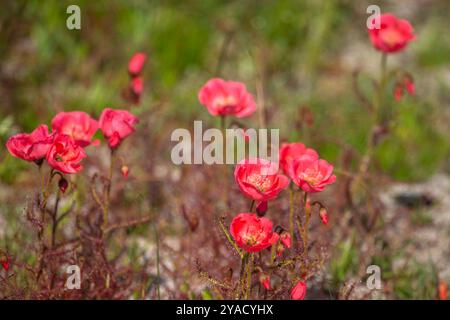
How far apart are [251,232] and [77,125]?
697 mm

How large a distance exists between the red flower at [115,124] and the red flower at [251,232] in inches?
19.6

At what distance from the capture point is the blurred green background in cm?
388

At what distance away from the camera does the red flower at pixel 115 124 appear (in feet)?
7.62

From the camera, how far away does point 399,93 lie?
2904mm

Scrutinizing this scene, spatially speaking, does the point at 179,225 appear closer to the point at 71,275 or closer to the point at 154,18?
A: the point at 71,275

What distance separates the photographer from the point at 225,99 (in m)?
2.59

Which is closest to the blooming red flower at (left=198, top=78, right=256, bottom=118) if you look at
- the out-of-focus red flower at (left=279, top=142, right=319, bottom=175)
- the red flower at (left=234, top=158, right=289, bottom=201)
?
the out-of-focus red flower at (left=279, top=142, right=319, bottom=175)

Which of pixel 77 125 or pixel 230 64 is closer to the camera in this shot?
pixel 77 125

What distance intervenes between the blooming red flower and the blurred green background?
96 centimetres

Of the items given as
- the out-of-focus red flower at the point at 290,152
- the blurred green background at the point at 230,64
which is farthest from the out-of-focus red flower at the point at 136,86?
the out-of-focus red flower at the point at 290,152

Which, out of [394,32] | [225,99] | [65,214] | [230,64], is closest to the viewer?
[65,214]

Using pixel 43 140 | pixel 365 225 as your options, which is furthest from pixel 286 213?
pixel 43 140

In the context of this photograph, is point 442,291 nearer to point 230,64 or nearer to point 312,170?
point 312,170

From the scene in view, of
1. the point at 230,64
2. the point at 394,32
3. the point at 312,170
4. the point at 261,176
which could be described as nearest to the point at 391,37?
the point at 394,32
